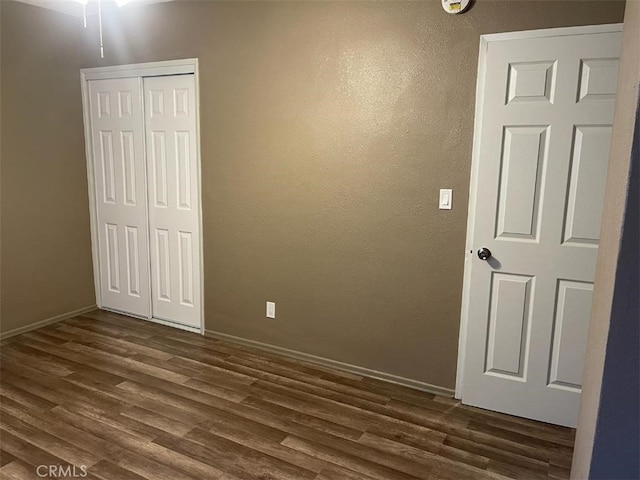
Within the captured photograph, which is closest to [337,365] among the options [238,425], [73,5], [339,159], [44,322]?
[238,425]

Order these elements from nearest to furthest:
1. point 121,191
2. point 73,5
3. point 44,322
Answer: point 73,5, point 44,322, point 121,191

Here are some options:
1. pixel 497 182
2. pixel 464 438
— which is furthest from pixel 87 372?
pixel 497 182

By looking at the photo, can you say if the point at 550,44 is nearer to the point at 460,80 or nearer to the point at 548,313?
the point at 460,80

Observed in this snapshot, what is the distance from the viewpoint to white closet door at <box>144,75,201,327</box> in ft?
11.7

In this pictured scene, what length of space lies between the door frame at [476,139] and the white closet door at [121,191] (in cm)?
264

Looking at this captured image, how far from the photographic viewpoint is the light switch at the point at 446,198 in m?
2.65

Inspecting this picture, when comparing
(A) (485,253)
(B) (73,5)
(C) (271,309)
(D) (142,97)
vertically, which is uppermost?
(B) (73,5)

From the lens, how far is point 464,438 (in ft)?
7.94

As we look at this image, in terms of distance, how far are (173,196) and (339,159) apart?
154 cm

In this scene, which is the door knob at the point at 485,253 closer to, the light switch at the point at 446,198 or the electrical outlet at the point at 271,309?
the light switch at the point at 446,198

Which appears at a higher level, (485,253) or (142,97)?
(142,97)

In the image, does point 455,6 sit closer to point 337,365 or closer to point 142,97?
point 337,365

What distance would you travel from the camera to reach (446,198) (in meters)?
2.66

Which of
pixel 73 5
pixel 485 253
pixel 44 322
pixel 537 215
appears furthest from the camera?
pixel 44 322
